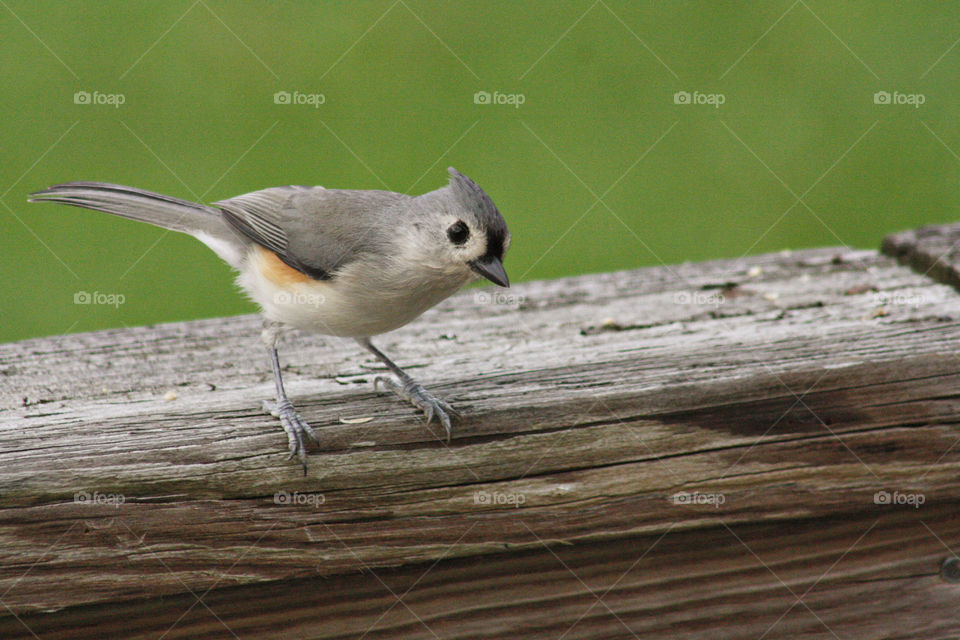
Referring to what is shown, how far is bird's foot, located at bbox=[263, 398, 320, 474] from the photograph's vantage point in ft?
7.55

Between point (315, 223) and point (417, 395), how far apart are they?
1.43 meters

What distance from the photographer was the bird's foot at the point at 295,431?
230 cm

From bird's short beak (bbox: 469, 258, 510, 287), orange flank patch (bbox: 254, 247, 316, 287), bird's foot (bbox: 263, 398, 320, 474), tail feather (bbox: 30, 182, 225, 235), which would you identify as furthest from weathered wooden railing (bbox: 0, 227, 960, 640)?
tail feather (bbox: 30, 182, 225, 235)

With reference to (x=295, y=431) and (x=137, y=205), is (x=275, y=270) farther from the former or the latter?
(x=295, y=431)

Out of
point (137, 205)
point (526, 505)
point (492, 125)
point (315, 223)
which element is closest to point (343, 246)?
point (315, 223)

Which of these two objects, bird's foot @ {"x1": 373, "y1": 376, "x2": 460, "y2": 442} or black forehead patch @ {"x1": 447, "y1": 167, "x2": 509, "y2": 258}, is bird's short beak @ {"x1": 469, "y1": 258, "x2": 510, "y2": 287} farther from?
bird's foot @ {"x1": 373, "y1": 376, "x2": 460, "y2": 442}

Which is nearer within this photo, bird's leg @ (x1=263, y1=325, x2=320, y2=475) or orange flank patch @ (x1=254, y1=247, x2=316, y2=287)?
bird's leg @ (x1=263, y1=325, x2=320, y2=475)

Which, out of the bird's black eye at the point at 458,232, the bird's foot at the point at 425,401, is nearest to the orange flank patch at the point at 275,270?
the bird's black eye at the point at 458,232

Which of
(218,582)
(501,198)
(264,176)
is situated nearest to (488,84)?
(501,198)

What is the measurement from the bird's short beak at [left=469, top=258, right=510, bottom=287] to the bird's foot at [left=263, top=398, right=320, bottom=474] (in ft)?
3.00

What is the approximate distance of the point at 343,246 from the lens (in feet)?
11.9

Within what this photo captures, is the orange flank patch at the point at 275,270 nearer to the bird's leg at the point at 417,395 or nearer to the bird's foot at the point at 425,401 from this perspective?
the bird's leg at the point at 417,395

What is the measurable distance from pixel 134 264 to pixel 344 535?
4624mm

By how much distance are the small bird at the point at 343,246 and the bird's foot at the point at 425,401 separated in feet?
0.03
